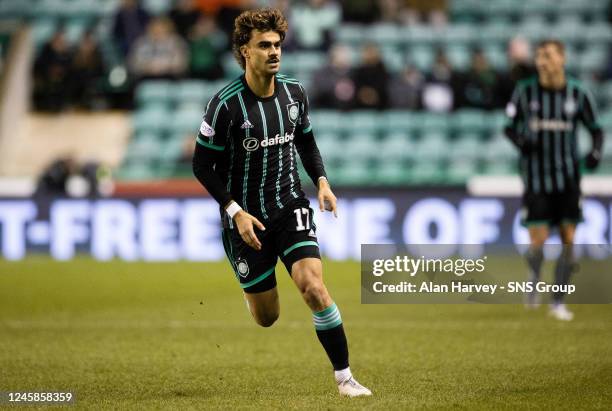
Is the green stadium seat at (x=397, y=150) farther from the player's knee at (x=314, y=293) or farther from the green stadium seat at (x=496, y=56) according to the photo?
the player's knee at (x=314, y=293)

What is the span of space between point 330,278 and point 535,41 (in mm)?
7591

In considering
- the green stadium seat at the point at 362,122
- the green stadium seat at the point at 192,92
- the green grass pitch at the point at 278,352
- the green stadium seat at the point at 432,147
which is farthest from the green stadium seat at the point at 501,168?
the green stadium seat at the point at 192,92

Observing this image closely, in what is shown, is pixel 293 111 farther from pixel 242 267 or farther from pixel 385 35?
pixel 385 35

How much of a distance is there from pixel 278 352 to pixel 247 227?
2.16 metres

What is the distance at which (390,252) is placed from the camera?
23.6 feet

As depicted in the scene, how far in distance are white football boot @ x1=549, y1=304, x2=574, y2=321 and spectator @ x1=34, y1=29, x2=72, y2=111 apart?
11.0m

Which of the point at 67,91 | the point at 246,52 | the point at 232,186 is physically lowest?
the point at 67,91

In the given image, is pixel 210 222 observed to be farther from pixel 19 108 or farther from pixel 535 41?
pixel 535 41

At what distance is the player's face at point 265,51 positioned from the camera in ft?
19.8

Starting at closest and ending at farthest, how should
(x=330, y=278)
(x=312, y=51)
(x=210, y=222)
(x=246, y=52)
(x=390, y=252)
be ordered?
(x=246, y=52), (x=390, y=252), (x=330, y=278), (x=210, y=222), (x=312, y=51)

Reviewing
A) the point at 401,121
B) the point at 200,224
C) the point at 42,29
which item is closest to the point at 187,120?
the point at 200,224

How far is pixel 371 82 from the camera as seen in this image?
17.4 m

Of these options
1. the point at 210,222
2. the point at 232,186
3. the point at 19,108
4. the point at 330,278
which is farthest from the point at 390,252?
the point at 19,108

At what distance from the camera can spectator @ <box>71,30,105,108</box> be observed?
60.4 ft
